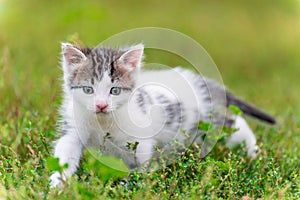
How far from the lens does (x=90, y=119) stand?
2.93 meters

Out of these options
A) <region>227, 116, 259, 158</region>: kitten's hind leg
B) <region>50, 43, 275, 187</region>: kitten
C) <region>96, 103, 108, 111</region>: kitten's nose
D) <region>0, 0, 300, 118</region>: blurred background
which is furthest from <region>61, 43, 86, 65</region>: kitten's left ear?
<region>227, 116, 259, 158</region>: kitten's hind leg

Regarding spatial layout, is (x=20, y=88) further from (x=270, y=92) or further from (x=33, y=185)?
(x=270, y=92)

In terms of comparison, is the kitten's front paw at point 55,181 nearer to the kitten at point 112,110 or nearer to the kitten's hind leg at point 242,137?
the kitten at point 112,110

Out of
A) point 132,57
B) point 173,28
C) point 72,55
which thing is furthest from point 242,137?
point 173,28

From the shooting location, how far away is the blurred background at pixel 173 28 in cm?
446

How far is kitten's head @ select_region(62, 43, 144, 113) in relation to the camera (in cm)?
283

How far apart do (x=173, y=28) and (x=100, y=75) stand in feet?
17.2

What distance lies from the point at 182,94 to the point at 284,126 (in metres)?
1.12

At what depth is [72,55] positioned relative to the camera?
2951 mm

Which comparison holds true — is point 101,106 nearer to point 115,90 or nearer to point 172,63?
point 115,90

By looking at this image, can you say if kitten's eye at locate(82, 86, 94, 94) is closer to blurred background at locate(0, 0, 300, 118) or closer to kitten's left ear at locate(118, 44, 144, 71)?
kitten's left ear at locate(118, 44, 144, 71)

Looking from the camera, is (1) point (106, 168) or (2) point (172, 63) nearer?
(1) point (106, 168)

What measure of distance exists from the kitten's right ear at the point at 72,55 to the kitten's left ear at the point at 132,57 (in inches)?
8.5

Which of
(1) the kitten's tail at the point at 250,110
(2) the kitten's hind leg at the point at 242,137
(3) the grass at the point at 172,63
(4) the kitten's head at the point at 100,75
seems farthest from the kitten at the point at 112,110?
(1) the kitten's tail at the point at 250,110
